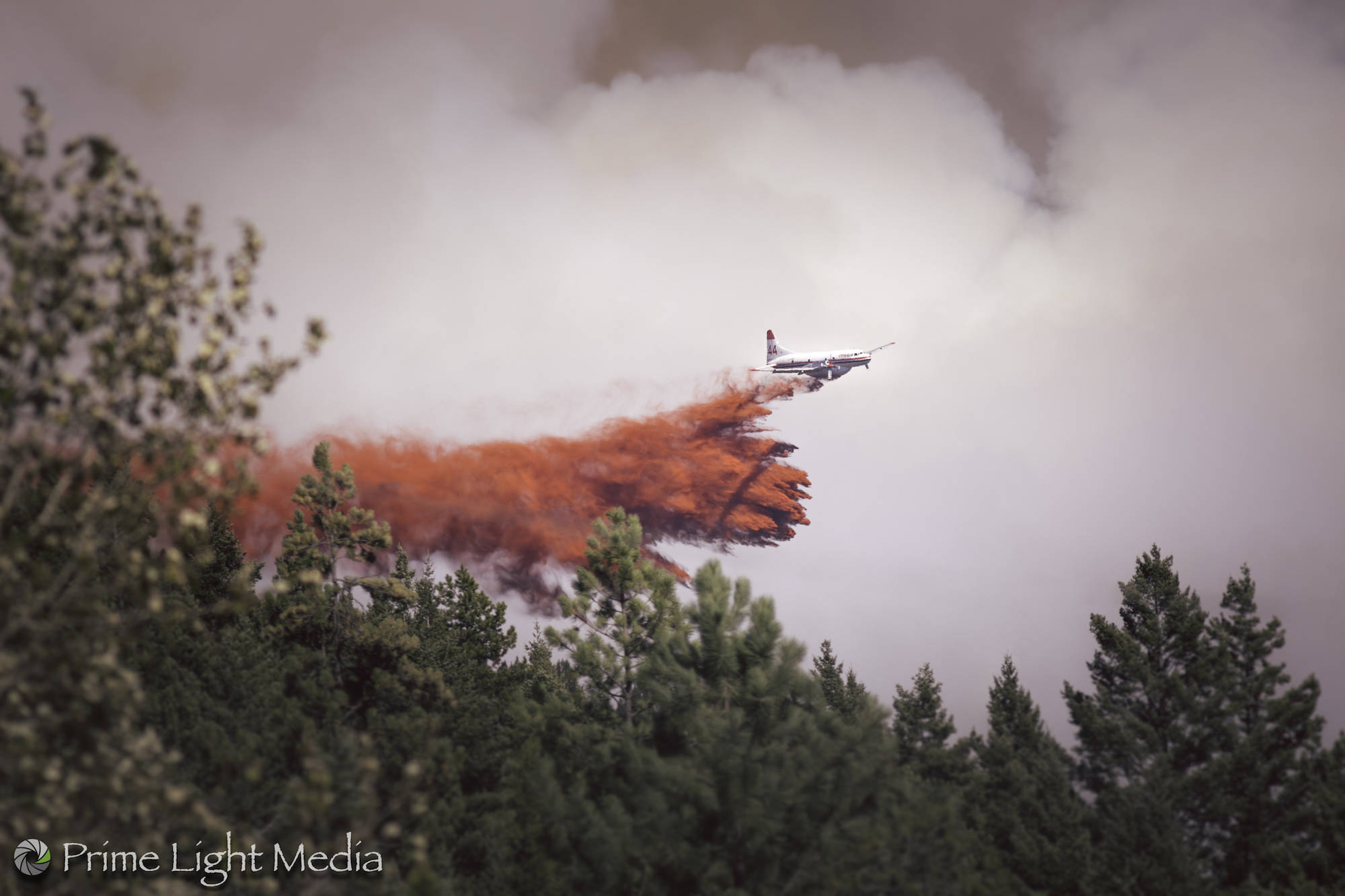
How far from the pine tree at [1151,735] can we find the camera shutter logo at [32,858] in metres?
31.6

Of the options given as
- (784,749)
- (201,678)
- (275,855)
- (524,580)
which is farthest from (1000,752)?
(524,580)

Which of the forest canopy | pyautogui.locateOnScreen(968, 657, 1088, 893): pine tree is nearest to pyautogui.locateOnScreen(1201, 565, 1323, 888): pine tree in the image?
the forest canopy

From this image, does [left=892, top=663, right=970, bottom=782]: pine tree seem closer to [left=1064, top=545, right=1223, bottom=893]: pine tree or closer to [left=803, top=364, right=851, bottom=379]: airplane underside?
[left=1064, top=545, right=1223, bottom=893]: pine tree

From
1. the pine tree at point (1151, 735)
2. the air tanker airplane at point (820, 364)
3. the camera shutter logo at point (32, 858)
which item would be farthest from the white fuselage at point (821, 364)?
the camera shutter logo at point (32, 858)

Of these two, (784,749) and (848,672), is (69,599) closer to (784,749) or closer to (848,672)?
(784,749)

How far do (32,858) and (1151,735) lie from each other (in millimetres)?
41349

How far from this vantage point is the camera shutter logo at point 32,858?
1908 cm

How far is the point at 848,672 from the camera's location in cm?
7731

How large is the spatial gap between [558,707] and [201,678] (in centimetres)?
1440

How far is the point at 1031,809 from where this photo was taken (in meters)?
32.6

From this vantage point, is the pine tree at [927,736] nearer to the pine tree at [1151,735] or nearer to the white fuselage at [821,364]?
the pine tree at [1151,735]

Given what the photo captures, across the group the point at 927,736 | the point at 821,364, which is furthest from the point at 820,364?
the point at 927,736

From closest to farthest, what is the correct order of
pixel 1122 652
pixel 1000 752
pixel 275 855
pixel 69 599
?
pixel 69 599
pixel 275 855
pixel 1000 752
pixel 1122 652

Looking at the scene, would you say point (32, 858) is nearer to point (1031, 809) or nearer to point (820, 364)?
point (1031, 809)
